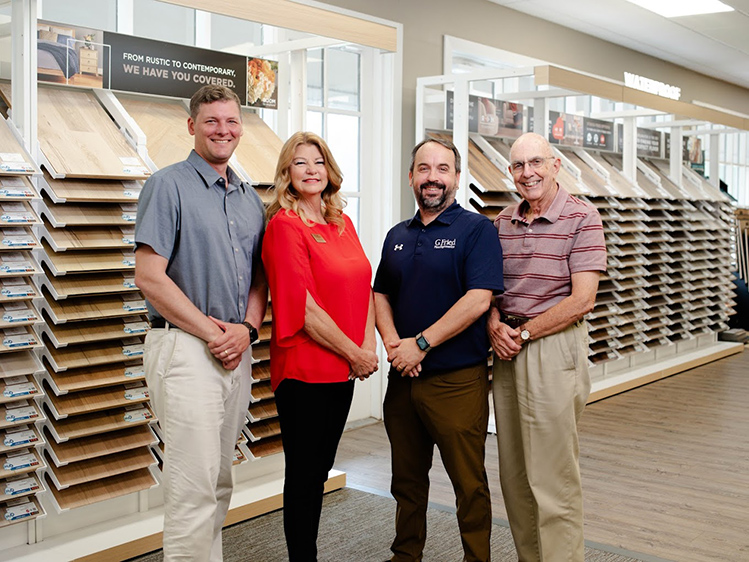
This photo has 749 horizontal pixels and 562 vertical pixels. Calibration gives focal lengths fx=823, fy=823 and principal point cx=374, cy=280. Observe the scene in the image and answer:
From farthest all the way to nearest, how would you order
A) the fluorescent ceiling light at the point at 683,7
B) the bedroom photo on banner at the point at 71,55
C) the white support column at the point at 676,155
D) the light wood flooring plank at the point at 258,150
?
1. the white support column at the point at 676,155
2. the fluorescent ceiling light at the point at 683,7
3. the light wood flooring plank at the point at 258,150
4. the bedroom photo on banner at the point at 71,55

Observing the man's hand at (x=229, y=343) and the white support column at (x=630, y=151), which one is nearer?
the man's hand at (x=229, y=343)

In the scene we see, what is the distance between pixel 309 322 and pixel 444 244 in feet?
1.86

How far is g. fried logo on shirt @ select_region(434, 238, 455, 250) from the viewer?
2.87 metres

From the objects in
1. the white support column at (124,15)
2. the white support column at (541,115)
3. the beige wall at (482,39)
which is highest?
the beige wall at (482,39)

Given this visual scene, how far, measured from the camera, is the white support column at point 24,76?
10.1 ft

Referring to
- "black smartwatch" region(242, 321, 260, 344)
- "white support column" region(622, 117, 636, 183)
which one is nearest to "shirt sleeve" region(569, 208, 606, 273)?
"black smartwatch" region(242, 321, 260, 344)

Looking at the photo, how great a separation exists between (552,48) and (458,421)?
5.67 m

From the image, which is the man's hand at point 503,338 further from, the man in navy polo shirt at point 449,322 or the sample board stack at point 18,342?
the sample board stack at point 18,342

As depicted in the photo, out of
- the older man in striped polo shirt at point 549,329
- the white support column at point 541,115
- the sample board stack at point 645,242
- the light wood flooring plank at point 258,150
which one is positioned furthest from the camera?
the sample board stack at point 645,242

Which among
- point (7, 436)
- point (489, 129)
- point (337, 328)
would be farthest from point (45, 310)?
point (489, 129)

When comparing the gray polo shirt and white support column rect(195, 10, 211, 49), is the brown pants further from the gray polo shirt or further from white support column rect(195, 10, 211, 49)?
white support column rect(195, 10, 211, 49)

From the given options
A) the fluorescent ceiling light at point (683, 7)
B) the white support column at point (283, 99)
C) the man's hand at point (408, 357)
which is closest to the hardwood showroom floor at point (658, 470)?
the man's hand at point (408, 357)

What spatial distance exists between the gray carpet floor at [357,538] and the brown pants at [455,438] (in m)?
0.45

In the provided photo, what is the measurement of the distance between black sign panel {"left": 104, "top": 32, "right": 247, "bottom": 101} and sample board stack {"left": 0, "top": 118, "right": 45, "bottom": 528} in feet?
2.42
